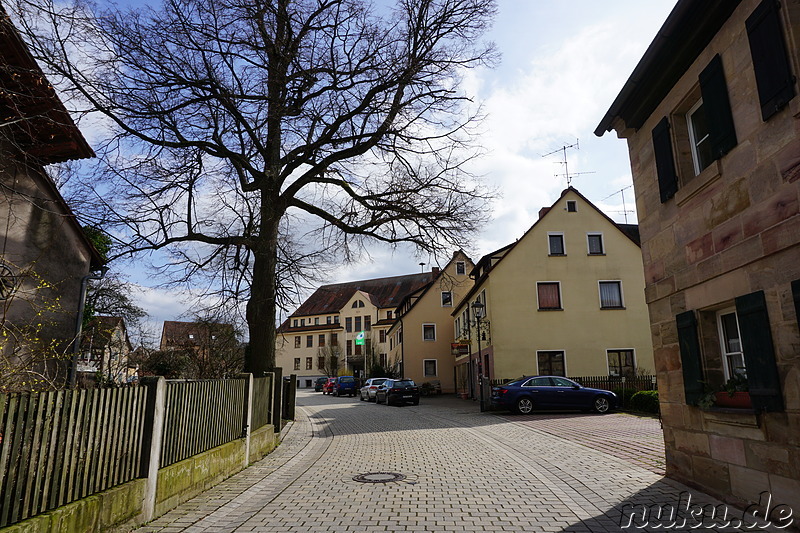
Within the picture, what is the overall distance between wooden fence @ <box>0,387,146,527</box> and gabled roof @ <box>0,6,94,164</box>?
3.23 metres

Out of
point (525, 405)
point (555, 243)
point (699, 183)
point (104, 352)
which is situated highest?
point (555, 243)

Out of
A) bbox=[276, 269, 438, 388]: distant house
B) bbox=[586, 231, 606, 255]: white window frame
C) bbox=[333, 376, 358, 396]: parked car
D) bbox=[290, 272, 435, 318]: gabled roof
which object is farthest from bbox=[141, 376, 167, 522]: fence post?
bbox=[290, 272, 435, 318]: gabled roof

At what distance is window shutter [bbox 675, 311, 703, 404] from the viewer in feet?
23.3

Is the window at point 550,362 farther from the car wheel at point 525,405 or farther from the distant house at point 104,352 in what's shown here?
the distant house at point 104,352

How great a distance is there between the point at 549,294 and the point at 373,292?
54175 millimetres

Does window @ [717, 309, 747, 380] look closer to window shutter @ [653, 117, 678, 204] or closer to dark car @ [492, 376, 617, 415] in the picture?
window shutter @ [653, 117, 678, 204]

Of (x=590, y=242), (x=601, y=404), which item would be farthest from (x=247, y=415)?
(x=590, y=242)

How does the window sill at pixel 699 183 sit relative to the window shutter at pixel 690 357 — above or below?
above

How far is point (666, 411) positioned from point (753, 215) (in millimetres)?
3494

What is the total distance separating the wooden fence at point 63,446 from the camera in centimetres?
417

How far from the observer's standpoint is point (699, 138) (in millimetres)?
7727

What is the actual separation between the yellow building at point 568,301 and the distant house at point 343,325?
37.9 metres

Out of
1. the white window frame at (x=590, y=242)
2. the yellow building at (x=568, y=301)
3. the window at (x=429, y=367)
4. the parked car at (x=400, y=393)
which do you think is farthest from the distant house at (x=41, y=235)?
the window at (x=429, y=367)

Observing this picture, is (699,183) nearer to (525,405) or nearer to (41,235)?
(41,235)
